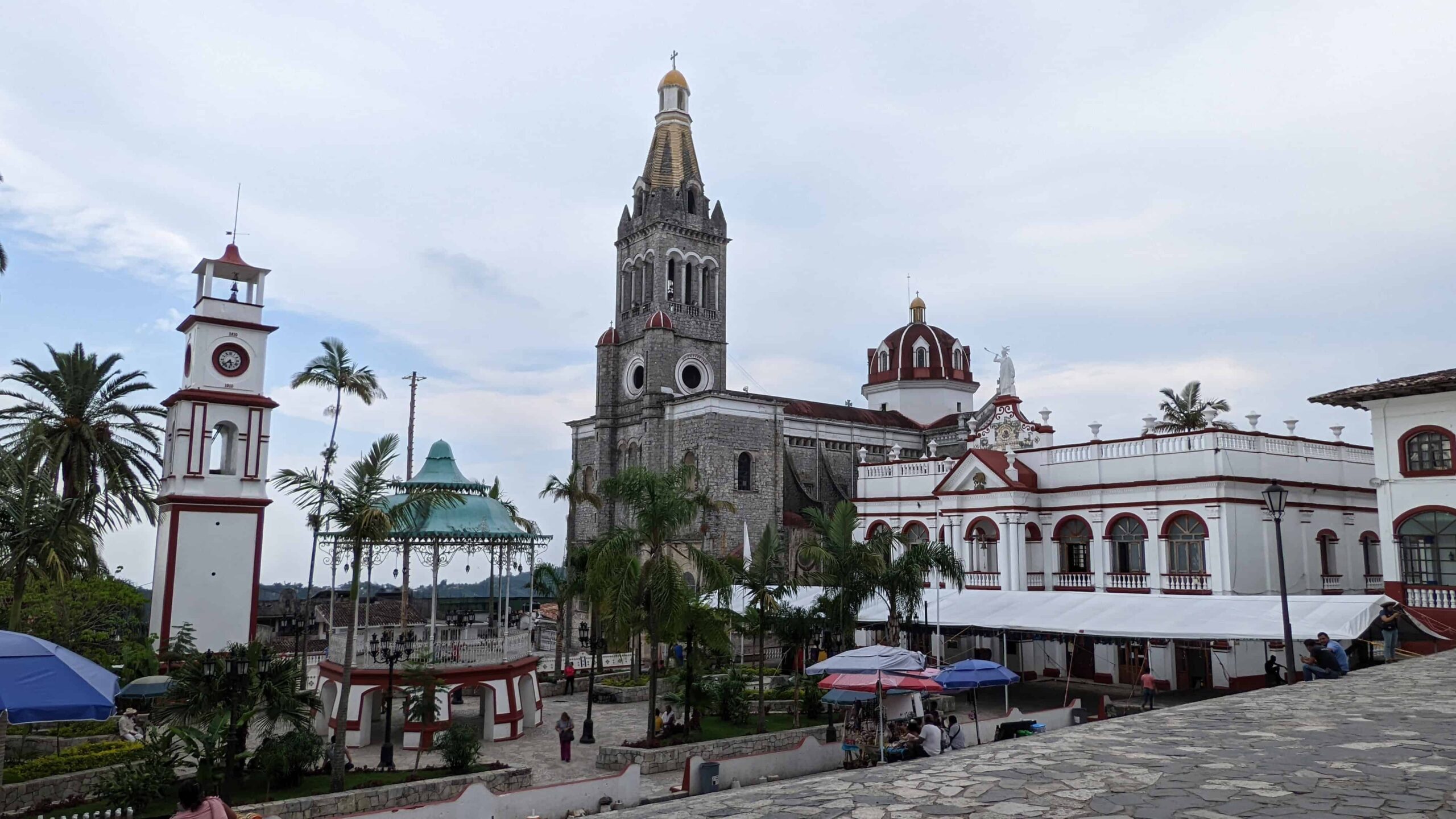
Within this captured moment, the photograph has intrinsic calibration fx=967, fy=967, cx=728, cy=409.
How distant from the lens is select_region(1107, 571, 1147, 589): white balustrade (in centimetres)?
2952

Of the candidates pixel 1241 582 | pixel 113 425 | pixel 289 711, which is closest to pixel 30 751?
pixel 289 711

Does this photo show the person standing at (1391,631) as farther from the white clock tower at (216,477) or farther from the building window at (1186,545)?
the white clock tower at (216,477)

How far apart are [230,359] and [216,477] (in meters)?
3.37

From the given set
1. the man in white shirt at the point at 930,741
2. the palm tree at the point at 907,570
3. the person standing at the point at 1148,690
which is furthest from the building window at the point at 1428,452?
the man in white shirt at the point at 930,741

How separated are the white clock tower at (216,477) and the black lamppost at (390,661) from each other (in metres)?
5.28

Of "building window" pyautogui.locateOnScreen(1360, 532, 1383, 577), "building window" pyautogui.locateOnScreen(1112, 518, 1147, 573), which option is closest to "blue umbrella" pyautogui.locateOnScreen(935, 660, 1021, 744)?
"building window" pyautogui.locateOnScreen(1112, 518, 1147, 573)

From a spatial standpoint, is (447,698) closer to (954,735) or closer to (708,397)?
(954,735)

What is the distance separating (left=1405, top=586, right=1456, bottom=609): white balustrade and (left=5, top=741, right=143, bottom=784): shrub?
26.3 metres

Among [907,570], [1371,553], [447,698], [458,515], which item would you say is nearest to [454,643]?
[447,698]

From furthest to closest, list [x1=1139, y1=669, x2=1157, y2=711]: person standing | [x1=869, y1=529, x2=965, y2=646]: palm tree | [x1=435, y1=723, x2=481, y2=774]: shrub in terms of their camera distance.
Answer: [x1=869, y1=529, x2=965, y2=646]: palm tree < [x1=1139, y1=669, x2=1157, y2=711]: person standing < [x1=435, y1=723, x2=481, y2=774]: shrub

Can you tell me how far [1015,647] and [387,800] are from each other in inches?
889

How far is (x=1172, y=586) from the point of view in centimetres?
2866

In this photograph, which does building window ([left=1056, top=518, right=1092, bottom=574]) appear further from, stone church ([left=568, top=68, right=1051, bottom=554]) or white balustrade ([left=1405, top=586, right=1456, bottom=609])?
stone church ([left=568, top=68, right=1051, bottom=554])

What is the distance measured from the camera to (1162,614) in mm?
23641
